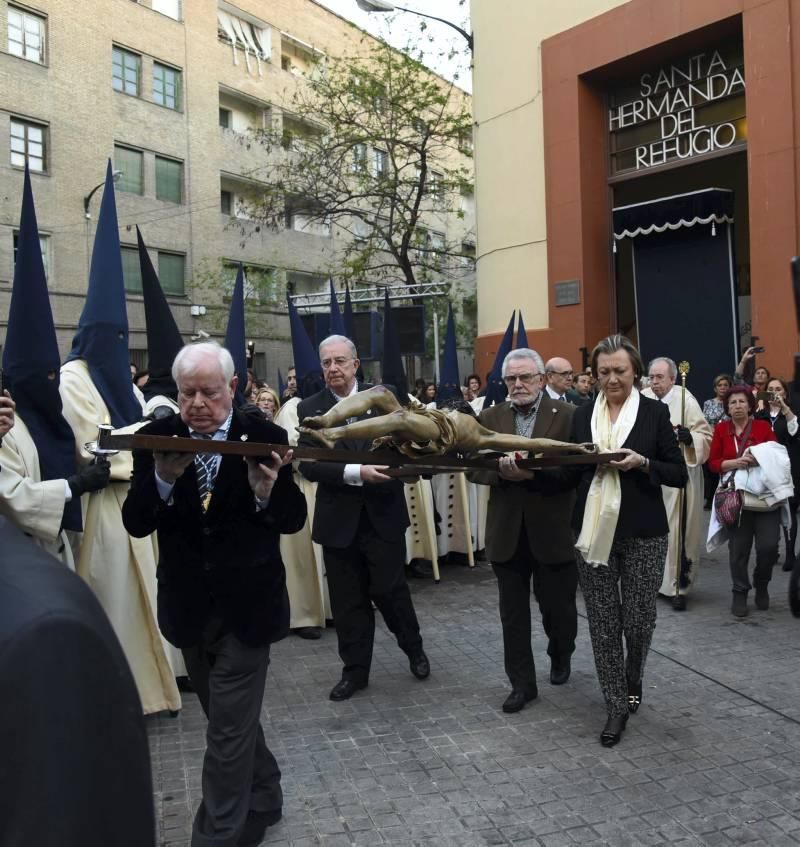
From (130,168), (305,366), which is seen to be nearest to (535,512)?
(305,366)

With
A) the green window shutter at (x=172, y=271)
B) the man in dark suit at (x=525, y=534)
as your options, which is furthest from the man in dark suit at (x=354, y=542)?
the green window shutter at (x=172, y=271)

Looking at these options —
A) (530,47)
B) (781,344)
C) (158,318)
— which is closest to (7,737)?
(158,318)

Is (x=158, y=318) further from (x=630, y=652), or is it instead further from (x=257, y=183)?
(x=257, y=183)

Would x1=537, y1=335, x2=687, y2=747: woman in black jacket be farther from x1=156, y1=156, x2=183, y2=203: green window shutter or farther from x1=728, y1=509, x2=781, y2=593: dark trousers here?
x1=156, y1=156, x2=183, y2=203: green window shutter

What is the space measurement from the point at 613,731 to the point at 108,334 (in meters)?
3.41

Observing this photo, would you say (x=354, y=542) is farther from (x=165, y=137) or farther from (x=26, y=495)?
(x=165, y=137)

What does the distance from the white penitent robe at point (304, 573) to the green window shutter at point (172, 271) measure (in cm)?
2282

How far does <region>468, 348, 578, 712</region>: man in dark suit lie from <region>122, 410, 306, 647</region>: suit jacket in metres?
1.86

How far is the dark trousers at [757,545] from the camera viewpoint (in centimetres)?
698

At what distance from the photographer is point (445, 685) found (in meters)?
5.39

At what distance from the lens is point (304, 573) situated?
680 centimetres

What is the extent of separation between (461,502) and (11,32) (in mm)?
21678

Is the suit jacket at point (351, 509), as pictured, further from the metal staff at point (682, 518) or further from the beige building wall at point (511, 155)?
the beige building wall at point (511, 155)

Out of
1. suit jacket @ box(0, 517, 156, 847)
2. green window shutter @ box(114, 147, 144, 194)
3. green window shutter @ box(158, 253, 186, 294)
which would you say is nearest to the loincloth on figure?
suit jacket @ box(0, 517, 156, 847)
